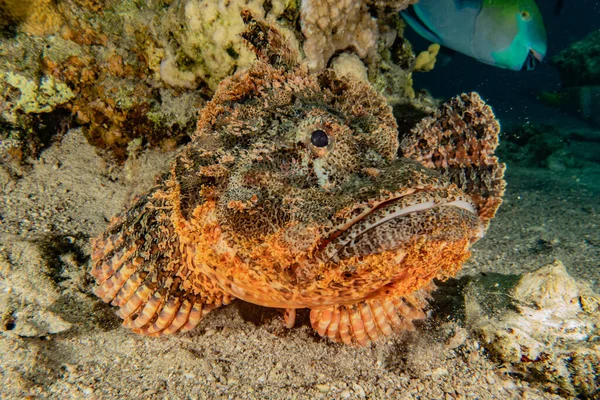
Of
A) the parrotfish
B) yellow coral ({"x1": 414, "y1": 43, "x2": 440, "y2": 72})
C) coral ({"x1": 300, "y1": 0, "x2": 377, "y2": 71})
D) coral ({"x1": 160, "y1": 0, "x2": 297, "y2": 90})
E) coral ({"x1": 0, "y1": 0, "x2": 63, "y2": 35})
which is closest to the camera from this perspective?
coral ({"x1": 160, "y1": 0, "x2": 297, "y2": 90})

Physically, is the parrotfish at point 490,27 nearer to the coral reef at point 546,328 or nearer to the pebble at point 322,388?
the coral reef at point 546,328

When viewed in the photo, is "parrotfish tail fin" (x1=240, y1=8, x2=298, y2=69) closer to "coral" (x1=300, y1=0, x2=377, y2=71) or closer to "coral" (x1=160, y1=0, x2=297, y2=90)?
"coral" (x1=160, y1=0, x2=297, y2=90)

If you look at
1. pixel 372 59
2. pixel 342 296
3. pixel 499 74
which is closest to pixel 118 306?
pixel 342 296

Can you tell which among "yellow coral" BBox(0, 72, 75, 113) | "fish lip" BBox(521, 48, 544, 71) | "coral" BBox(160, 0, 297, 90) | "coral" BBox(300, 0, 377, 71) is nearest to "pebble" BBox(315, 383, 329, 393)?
"coral" BBox(160, 0, 297, 90)

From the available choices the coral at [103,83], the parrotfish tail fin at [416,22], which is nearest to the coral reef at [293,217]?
the coral at [103,83]

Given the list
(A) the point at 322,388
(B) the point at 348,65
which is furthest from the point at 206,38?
(A) the point at 322,388

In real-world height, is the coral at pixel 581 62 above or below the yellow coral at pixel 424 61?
above
